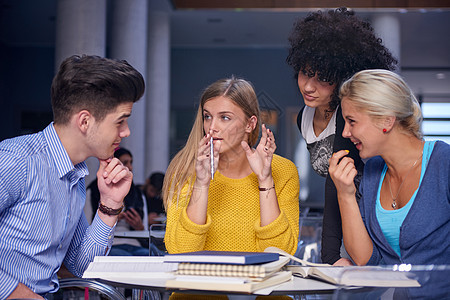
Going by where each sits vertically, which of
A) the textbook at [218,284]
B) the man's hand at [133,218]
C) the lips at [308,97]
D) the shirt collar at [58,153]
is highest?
the lips at [308,97]

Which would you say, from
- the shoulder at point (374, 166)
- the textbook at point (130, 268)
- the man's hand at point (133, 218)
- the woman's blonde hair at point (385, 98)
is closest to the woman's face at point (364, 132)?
the woman's blonde hair at point (385, 98)

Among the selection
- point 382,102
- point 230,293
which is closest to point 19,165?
point 230,293

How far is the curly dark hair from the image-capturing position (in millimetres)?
1908

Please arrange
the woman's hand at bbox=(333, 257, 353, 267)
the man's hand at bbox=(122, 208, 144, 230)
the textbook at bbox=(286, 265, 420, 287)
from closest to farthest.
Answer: the textbook at bbox=(286, 265, 420, 287) → the woman's hand at bbox=(333, 257, 353, 267) → the man's hand at bbox=(122, 208, 144, 230)

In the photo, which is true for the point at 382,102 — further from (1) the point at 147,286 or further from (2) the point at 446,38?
(2) the point at 446,38

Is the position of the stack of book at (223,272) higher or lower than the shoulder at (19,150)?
lower

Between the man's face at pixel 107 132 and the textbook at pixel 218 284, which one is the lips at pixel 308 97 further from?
the textbook at pixel 218 284

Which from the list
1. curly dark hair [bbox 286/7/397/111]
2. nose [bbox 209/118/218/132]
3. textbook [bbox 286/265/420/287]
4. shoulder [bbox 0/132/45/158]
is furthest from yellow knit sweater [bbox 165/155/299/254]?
textbook [bbox 286/265/420/287]

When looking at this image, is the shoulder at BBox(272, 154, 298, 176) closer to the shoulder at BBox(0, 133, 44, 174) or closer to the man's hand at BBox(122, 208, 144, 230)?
the shoulder at BBox(0, 133, 44, 174)

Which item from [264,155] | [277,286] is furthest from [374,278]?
[264,155]

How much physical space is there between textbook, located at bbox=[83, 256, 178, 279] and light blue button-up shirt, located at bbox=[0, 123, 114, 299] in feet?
0.67

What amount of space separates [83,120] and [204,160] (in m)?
0.44

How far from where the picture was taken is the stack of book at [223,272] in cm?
117

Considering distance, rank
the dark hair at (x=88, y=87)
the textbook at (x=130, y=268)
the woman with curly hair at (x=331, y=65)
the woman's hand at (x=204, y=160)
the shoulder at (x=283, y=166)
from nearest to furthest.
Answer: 1. the textbook at (x=130, y=268)
2. the dark hair at (x=88, y=87)
3. the woman's hand at (x=204, y=160)
4. the woman with curly hair at (x=331, y=65)
5. the shoulder at (x=283, y=166)
